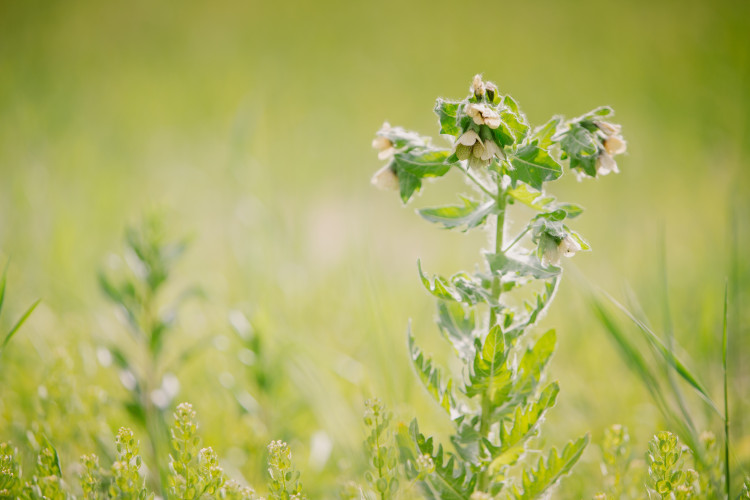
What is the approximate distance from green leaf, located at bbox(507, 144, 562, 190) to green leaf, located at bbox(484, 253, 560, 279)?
0.14 m

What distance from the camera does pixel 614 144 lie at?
125 cm

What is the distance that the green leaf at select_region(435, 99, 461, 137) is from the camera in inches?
45.8

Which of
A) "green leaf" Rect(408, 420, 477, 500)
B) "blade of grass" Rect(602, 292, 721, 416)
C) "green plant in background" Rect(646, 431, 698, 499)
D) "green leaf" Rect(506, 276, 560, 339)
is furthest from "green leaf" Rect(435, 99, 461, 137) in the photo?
"green plant in background" Rect(646, 431, 698, 499)

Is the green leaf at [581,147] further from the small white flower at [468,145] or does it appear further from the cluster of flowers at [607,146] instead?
the small white flower at [468,145]

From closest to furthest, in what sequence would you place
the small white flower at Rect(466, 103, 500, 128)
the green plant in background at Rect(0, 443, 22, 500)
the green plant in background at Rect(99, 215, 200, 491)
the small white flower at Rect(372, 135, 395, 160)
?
1. the small white flower at Rect(466, 103, 500, 128)
2. the green plant in background at Rect(0, 443, 22, 500)
3. the small white flower at Rect(372, 135, 395, 160)
4. the green plant in background at Rect(99, 215, 200, 491)

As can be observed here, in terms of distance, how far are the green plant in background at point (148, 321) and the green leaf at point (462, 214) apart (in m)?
0.94

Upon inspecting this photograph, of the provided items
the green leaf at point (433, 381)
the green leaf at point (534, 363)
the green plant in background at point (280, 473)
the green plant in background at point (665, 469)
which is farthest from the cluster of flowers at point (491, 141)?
the green plant in background at point (280, 473)

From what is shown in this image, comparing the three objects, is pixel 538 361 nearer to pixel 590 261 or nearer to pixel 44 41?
pixel 590 261

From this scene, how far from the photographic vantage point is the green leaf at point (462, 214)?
1.18m

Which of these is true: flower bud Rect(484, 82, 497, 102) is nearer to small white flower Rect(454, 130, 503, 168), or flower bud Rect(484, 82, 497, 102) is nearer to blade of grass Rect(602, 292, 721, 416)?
small white flower Rect(454, 130, 503, 168)

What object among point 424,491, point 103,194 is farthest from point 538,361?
point 103,194

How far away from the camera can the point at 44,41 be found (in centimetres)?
578

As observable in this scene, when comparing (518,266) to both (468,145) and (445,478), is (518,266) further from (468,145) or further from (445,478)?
(445,478)

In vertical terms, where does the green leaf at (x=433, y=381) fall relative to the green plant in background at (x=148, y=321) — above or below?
above
